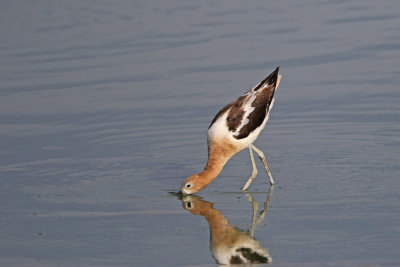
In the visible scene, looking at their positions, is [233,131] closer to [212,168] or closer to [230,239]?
[212,168]

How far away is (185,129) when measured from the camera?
448 inches

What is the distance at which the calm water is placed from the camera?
25.8 feet

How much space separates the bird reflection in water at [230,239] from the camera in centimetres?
734

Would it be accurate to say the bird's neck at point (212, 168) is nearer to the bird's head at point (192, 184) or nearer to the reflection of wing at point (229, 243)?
the bird's head at point (192, 184)

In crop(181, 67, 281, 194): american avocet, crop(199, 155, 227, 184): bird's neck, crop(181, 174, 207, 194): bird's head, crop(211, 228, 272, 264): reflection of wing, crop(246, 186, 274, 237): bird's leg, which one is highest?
crop(181, 67, 281, 194): american avocet

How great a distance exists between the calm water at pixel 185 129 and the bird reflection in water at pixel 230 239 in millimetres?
40

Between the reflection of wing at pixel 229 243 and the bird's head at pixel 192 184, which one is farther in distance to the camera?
the bird's head at pixel 192 184

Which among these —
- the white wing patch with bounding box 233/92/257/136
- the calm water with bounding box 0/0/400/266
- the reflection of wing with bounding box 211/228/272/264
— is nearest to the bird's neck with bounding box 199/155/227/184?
the calm water with bounding box 0/0/400/266

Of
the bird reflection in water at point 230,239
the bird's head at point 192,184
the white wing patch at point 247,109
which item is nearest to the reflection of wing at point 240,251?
the bird reflection in water at point 230,239

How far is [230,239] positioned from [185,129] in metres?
3.67

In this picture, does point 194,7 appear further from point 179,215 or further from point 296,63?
point 179,215

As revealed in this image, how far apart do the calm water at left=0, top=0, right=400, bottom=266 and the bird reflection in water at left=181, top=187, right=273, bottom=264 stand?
40mm

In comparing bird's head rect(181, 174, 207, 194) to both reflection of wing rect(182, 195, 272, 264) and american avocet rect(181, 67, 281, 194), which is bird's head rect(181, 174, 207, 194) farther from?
reflection of wing rect(182, 195, 272, 264)

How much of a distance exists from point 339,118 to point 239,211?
332 centimetres
